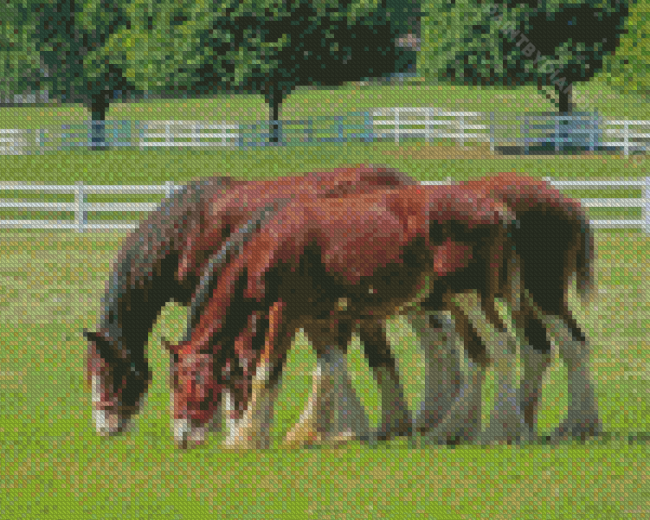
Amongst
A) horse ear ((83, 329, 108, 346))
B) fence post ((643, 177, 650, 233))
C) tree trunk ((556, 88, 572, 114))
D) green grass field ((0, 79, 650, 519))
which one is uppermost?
horse ear ((83, 329, 108, 346))

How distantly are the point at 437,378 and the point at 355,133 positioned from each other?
35.3 meters

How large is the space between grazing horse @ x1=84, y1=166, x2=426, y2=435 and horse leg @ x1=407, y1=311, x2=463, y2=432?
53.2 inches

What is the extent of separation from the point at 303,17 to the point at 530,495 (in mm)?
36418

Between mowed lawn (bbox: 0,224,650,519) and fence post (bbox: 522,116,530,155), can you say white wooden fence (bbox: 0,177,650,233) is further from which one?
fence post (bbox: 522,116,530,155)

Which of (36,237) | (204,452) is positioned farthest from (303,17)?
(204,452)

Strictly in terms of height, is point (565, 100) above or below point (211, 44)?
below

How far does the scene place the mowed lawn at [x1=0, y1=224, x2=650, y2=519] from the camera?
786 cm

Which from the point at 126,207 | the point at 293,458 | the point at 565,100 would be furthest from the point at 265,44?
the point at 293,458

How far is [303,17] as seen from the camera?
4341cm

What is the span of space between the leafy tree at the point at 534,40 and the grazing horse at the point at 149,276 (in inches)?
1285

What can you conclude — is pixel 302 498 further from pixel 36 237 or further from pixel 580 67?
pixel 580 67

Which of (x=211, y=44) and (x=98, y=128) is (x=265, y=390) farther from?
(x=98, y=128)

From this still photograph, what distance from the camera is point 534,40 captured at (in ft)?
139

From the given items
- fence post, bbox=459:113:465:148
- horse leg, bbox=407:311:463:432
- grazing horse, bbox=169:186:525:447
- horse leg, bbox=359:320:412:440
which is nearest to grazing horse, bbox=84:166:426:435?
grazing horse, bbox=169:186:525:447
